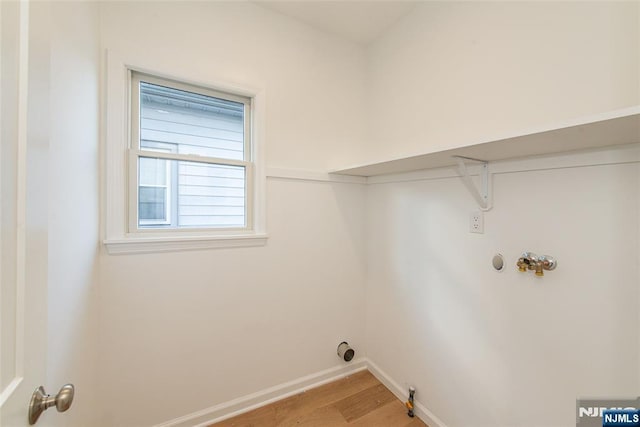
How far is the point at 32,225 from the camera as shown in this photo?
0.53 meters

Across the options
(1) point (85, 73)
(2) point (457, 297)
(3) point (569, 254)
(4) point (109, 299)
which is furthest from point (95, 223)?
(3) point (569, 254)

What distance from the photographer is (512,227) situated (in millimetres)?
1225

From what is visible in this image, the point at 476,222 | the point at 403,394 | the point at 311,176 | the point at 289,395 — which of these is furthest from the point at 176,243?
the point at 403,394

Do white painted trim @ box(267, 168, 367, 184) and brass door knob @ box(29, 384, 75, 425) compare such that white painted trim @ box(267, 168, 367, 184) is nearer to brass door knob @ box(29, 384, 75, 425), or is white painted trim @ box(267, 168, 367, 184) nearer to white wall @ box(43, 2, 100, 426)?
white wall @ box(43, 2, 100, 426)

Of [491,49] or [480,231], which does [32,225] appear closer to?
[480,231]

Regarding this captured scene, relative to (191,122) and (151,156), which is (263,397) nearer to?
(151,156)

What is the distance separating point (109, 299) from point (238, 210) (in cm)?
82

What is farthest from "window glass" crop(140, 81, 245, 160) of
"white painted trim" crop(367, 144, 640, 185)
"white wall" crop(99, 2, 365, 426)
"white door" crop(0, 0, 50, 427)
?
"white painted trim" crop(367, 144, 640, 185)

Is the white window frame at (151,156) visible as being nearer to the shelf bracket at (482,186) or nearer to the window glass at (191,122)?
the window glass at (191,122)

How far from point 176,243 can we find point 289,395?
130 cm

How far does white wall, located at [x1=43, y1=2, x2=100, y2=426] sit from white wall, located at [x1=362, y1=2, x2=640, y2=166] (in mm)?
1470

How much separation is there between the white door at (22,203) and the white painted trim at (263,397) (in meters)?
1.28

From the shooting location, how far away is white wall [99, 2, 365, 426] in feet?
4.58

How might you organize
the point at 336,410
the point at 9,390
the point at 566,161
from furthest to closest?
the point at 336,410 < the point at 566,161 < the point at 9,390
